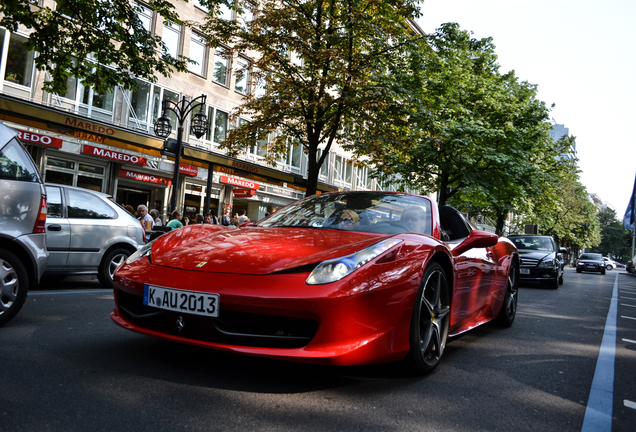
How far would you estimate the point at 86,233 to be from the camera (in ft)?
23.9

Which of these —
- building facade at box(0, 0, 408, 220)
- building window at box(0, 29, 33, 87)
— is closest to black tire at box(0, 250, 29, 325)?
building facade at box(0, 0, 408, 220)

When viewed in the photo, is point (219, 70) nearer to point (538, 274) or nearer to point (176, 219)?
point (176, 219)

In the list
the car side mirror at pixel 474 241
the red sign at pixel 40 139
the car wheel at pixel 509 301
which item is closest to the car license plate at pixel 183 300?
the car side mirror at pixel 474 241

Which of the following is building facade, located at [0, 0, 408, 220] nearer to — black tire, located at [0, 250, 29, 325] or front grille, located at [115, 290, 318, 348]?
black tire, located at [0, 250, 29, 325]

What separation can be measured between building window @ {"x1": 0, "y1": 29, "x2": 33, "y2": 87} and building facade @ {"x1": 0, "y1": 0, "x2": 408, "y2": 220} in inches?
1.2

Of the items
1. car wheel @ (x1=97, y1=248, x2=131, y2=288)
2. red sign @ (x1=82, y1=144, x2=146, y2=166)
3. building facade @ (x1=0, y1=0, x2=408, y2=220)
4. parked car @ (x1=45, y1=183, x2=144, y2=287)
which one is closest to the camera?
parked car @ (x1=45, y1=183, x2=144, y2=287)

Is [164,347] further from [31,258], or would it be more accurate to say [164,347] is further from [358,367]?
[31,258]

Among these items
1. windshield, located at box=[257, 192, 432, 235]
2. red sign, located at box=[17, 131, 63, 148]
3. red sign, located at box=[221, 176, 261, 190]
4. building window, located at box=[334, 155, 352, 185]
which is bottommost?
windshield, located at box=[257, 192, 432, 235]

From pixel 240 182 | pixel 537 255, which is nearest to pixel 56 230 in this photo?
pixel 537 255

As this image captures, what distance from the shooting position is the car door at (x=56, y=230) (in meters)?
6.86

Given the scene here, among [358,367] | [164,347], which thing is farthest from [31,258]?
[358,367]

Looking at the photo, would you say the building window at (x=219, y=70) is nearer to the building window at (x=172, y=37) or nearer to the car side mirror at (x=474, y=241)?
the building window at (x=172, y=37)

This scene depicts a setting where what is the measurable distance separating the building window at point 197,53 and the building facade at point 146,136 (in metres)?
0.05

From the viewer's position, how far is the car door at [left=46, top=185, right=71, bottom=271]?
22.5ft
